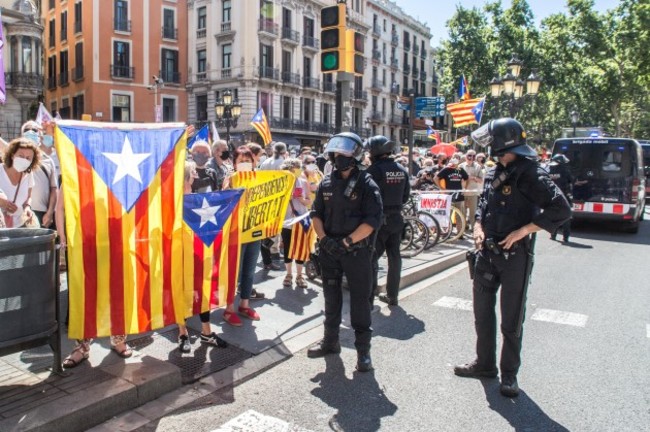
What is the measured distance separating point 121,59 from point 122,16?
2.93 metres

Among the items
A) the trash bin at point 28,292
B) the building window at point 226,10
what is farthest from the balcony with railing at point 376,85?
the trash bin at point 28,292

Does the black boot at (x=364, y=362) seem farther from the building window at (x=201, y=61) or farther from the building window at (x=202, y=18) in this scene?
the building window at (x=202, y=18)

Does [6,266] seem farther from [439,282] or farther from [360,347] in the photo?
[439,282]

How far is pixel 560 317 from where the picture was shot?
620 cm

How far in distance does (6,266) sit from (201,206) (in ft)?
5.46

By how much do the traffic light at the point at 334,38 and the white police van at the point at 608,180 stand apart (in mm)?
8523

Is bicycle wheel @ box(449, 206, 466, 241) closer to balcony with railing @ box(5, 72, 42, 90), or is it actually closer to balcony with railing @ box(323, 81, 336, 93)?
balcony with railing @ box(5, 72, 42, 90)

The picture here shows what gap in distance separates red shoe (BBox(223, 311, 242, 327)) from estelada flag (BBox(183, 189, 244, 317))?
1.59 feet

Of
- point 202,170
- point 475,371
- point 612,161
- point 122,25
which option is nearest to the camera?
point 475,371

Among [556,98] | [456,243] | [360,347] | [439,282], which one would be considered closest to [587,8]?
[556,98]

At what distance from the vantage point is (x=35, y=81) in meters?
29.6

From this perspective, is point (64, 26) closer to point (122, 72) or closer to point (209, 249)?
point (122, 72)

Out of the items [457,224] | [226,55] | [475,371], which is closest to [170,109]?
[226,55]

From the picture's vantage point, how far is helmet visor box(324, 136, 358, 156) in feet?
14.7
